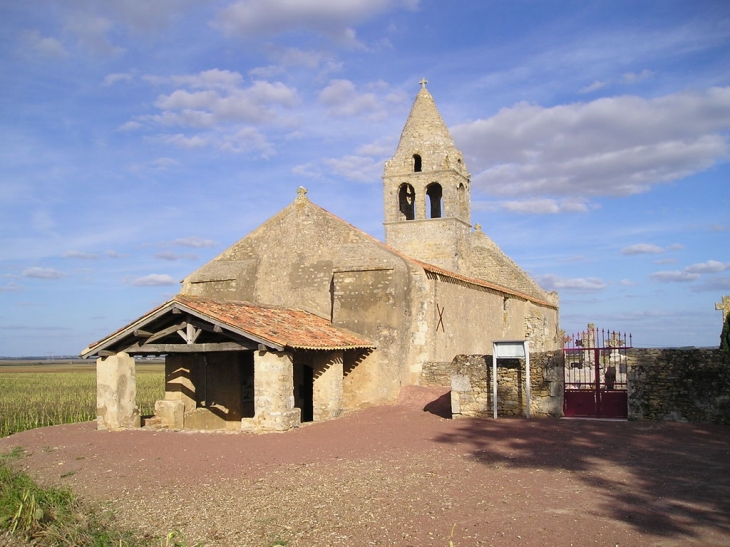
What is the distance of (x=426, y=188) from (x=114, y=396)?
15.5 meters

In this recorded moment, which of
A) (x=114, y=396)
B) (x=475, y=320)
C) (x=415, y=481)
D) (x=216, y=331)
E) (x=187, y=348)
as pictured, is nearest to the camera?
(x=415, y=481)

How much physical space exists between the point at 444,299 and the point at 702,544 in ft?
46.6

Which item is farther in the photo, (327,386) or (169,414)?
(169,414)

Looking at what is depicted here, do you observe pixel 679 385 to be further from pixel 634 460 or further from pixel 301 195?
pixel 301 195

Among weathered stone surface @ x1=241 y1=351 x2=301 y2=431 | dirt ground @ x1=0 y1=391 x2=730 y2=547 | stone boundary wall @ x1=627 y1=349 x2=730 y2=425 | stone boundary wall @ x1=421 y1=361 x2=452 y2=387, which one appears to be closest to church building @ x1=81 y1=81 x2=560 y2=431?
weathered stone surface @ x1=241 y1=351 x2=301 y2=431

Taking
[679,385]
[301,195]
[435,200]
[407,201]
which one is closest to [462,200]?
[435,200]

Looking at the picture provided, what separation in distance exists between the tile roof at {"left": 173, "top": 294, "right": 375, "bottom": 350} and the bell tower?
919 centimetres

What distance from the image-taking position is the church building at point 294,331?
14891 mm

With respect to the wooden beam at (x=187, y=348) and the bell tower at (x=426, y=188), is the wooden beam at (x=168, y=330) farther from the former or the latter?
the bell tower at (x=426, y=188)

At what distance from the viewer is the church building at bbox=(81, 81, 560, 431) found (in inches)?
586

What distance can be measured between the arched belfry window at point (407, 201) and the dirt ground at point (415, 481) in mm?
14254

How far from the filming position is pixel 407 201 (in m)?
28.5

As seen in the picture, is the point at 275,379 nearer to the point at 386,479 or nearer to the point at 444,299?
the point at 386,479

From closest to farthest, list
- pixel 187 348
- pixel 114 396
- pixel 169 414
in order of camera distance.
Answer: pixel 187 348 < pixel 114 396 < pixel 169 414
